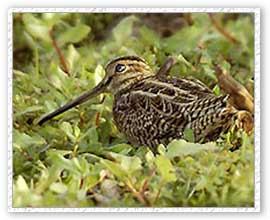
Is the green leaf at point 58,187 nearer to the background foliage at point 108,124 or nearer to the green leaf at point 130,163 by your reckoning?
the background foliage at point 108,124

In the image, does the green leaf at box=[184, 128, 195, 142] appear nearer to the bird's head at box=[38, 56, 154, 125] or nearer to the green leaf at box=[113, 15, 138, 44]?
the bird's head at box=[38, 56, 154, 125]

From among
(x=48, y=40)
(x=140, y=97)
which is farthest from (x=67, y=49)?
(x=140, y=97)

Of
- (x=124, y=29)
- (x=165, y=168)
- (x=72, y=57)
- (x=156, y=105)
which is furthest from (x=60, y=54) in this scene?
(x=165, y=168)

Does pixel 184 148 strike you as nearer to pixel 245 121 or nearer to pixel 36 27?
pixel 245 121

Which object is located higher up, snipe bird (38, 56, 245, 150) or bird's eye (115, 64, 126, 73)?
bird's eye (115, 64, 126, 73)

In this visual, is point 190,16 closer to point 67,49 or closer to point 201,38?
point 201,38

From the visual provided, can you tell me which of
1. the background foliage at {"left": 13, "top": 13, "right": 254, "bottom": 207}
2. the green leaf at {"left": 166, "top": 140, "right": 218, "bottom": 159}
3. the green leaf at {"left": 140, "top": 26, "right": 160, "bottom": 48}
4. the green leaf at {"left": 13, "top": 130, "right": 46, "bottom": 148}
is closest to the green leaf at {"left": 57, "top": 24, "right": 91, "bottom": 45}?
the background foliage at {"left": 13, "top": 13, "right": 254, "bottom": 207}

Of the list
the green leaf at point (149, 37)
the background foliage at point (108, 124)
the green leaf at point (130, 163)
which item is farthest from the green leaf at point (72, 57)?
the green leaf at point (130, 163)
